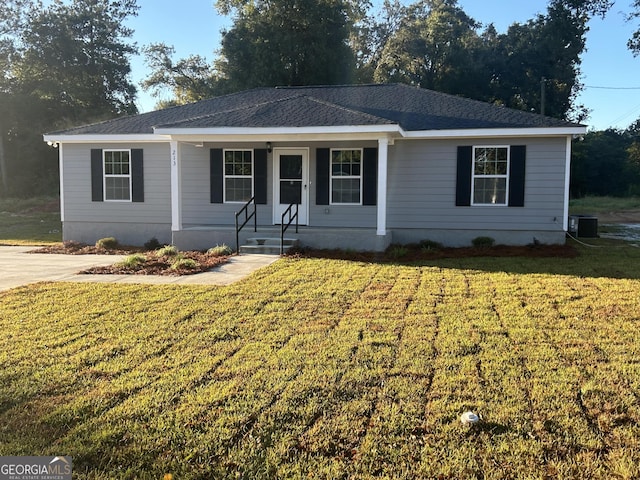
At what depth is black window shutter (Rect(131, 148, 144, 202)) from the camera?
42.7 feet

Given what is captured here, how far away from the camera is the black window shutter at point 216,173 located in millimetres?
12828

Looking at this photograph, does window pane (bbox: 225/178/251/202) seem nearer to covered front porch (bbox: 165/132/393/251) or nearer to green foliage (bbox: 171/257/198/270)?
covered front porch (bbox: 165/132/393/251)

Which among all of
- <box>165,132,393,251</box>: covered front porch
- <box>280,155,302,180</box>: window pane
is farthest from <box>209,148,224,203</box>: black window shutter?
<box>280,155,302,180</box>: window pane

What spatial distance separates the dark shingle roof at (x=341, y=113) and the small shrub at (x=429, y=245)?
2.67m

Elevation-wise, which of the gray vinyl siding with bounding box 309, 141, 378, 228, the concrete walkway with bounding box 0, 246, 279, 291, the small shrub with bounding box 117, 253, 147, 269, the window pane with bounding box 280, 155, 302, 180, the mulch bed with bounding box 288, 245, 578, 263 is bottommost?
the concrete walkway with bounding box 0, 246, 279, 291

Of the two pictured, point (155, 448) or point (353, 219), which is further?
point (353, 219)

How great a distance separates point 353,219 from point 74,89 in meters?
28.0

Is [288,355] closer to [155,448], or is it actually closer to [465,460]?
[155,448]

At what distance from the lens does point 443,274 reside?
8.29 metres

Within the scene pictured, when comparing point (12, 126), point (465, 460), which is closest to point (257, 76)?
point (12, 126)

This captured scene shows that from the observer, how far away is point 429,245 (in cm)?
1145

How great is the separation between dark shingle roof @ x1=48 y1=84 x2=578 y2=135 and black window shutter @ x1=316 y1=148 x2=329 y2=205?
46.2 inches

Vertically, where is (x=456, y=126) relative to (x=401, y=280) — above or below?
above

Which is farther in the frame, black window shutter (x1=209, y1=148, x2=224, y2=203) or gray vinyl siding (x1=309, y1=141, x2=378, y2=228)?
black window shutter (x1=209, y1=148, x2=224, y2=203)
